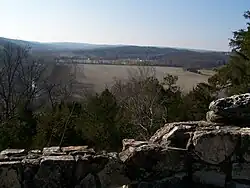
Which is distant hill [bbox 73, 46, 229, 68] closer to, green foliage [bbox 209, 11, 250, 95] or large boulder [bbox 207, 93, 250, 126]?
green foliage [bbox 209, 11, 250, 95]

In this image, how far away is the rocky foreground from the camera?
406 centimetres

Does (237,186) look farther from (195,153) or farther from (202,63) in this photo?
(202,63)

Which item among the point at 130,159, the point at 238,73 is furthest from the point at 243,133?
the point at 238,73

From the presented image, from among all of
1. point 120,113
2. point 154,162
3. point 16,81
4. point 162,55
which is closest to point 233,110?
point 154,162

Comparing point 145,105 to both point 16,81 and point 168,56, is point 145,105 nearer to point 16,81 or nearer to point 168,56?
Result: point 16,81

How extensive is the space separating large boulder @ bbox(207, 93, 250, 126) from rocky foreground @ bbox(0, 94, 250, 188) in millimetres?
267

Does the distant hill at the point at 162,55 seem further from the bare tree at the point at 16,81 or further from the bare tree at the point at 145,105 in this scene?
the bare tree at the point at 145,105

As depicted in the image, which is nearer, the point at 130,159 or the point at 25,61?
the point at 130,159

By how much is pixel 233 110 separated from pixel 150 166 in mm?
1249

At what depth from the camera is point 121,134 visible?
18.8 metres

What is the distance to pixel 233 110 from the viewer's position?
179 inches

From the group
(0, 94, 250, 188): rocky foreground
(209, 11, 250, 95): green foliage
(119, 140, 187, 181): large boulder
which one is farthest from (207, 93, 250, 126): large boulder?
(209, 11, 250, 95): green foliage

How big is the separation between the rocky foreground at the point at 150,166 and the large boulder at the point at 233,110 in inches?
10.5

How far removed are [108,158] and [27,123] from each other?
57.4 ft
